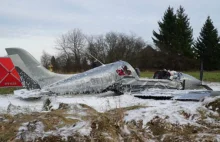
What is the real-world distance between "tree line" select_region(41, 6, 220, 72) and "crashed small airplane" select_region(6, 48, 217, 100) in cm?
3550

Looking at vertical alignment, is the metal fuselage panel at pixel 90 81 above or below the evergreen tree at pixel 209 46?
below

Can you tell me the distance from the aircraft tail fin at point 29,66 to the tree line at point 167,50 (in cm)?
3547

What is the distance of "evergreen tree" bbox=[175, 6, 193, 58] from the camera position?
49.7 m

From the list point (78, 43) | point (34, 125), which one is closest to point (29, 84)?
point (34, 125)

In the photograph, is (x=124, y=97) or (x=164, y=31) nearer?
(x=124, y=97)

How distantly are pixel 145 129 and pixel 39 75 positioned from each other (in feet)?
18.8

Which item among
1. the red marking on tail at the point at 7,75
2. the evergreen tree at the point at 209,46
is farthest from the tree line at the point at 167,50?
the red marking on tail at the point at 7,75

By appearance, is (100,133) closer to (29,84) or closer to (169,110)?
(169,110)

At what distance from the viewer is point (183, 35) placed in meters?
51.9

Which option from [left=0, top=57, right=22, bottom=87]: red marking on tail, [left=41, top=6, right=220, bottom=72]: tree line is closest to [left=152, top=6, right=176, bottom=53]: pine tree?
[left=41, top=6, right=220, bottom=72]: tree line

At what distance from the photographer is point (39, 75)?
867cm

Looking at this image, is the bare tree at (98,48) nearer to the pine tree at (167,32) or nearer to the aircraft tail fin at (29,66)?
the pine tree at (167,32)

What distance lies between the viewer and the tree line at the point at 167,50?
4616 cm

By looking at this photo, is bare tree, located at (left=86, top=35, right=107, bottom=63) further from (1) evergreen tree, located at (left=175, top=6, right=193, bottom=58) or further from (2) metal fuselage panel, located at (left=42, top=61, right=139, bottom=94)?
(2) metal fuselage panel, located at (left=42, top=61, right=139, bottom=94)
